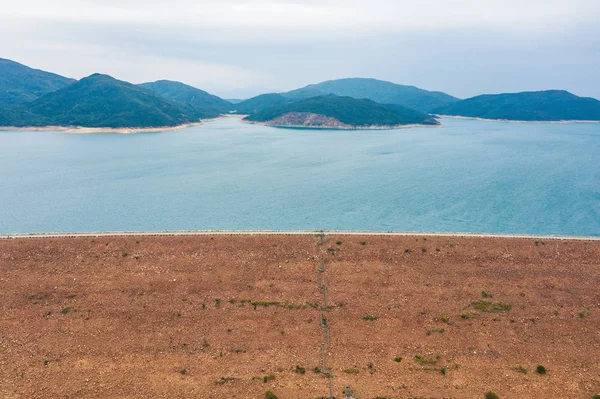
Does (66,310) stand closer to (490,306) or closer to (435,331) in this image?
(435,331)

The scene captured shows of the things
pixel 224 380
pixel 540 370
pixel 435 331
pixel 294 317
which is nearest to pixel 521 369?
pixel 540 370

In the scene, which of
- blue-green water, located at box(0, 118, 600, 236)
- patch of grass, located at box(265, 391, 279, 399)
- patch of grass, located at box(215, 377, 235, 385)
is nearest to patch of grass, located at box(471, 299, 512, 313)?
blue-green water, located at box(0, 118, 600, 236)

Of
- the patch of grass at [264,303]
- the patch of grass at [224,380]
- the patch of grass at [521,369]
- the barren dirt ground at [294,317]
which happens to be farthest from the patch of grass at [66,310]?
the patch of grass at [521,369]

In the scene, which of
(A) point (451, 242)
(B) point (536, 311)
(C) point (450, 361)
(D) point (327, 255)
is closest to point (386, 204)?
(A) point (451, 242)

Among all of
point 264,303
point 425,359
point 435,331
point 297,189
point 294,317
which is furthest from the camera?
point 297,189

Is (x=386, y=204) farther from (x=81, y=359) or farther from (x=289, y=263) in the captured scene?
(x=81, y=359)
